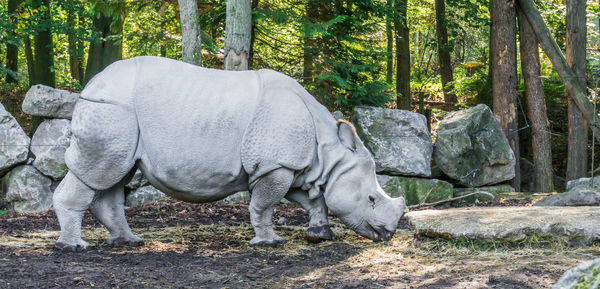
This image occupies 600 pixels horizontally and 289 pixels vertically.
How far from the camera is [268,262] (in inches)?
201

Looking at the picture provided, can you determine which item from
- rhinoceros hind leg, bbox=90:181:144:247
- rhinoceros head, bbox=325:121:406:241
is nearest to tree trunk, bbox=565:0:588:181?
rhinoceros head, bbox=325:121:406:241

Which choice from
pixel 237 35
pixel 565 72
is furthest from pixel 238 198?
pixel 565 72

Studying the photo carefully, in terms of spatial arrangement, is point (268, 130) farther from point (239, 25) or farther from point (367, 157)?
point (239, 25)

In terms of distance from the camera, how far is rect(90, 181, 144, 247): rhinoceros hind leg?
5801 millimetres

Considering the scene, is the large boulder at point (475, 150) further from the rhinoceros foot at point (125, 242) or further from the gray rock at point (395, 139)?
the rhinoceros foot at point (125, 242)

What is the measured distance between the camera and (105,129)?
5320 millimetres

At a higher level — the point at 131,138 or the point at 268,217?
the point at 131,138

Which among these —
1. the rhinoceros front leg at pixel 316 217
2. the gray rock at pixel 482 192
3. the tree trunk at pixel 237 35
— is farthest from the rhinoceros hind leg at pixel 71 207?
the gray rock at pixel 482 192

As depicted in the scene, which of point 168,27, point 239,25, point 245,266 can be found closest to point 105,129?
point 245,266

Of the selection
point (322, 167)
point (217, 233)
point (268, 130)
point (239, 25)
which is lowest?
point (217, 233)

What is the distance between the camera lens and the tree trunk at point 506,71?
409 inches

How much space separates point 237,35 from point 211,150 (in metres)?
2.74

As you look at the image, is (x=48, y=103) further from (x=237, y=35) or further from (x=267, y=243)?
(x=267, y=243)

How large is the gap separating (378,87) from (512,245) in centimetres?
503
